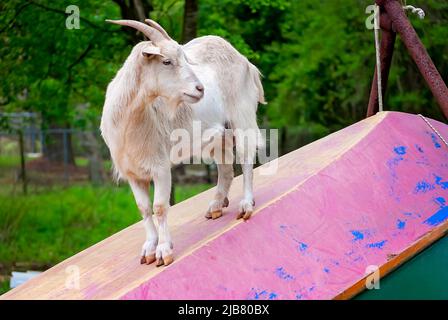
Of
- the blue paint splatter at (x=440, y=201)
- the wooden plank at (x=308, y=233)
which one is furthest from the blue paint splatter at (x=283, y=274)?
the blue paint splatter at (x=440, y=201)

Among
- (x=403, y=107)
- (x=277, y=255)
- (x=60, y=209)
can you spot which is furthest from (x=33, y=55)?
(x=277, y=255)

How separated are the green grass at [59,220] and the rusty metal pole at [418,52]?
7458 mm

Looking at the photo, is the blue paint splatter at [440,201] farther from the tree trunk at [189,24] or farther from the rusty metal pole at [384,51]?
the tree trunk at [189,24]

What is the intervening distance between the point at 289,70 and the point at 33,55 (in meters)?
Result: 5.04

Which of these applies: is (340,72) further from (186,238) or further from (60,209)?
(186,238)

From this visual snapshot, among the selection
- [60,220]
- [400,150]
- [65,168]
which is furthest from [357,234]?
[65,168]

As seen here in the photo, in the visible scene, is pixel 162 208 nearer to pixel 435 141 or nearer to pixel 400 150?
pixel 400 150

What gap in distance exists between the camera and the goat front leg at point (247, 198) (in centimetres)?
623

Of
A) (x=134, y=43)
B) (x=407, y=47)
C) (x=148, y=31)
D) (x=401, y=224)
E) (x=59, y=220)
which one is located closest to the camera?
(x=148, y=31)

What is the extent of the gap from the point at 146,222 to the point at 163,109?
2.67 ft

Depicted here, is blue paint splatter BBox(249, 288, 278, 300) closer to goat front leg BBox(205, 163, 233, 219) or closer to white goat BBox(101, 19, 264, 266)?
white goat BBox(101, 19, 264, 266)

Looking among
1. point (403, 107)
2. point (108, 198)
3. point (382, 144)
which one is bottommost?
point (108, 198)

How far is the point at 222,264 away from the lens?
563cm

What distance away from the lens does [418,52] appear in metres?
7.10
